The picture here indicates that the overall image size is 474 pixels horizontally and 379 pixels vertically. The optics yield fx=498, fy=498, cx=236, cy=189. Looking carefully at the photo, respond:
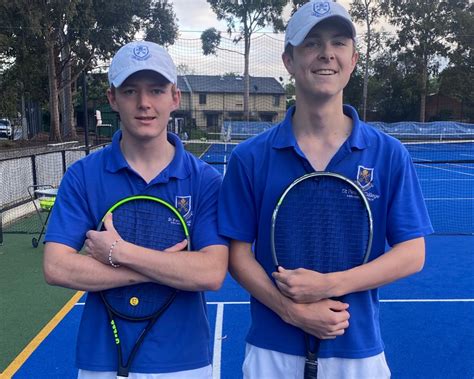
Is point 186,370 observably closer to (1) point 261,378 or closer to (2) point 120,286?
(1) point 261,378

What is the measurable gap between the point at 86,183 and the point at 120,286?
0.49m

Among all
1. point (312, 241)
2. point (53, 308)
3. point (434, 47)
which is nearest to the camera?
point (312, 241)

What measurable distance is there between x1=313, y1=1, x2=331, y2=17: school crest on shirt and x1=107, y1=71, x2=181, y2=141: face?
2.34ft

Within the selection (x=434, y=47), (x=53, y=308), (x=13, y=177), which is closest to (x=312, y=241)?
(x=53, y=308)

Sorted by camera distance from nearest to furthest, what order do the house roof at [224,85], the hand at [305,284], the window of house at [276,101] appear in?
the hand at [305,284] < the house roof at [224,85] < the window of house at [276,101]

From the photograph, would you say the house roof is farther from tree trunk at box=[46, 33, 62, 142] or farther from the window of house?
tree trunk at box=[46, 33, 62, 142]

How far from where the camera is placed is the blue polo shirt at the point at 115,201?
7.18 ft

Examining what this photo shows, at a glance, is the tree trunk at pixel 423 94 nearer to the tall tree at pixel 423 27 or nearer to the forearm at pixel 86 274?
the tall tree at pixel 423 27

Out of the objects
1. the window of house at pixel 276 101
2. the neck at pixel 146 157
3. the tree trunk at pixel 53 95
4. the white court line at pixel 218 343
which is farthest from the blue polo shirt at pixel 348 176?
the window of house at pixel 276 101

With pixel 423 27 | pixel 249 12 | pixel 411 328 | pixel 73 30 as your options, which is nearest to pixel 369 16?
pixel 423 27

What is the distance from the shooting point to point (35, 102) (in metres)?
35.0

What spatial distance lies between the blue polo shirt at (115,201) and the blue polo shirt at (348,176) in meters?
0.15

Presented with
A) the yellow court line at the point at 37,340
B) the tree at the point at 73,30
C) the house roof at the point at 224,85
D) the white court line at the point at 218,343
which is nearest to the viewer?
the white court line at the point at 218,343

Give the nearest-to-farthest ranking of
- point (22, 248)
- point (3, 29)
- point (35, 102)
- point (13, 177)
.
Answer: point (22, 248) < point (13, 177) < point (3, 29) < point (35, 102)
